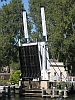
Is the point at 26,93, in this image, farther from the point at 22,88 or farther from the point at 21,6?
the point at 21,6

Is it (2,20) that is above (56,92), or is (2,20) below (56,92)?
above

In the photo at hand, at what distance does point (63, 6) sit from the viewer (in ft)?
162

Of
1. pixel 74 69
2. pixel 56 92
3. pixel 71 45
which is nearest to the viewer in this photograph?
pixel 56 92

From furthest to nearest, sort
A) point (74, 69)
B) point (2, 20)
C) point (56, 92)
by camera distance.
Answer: point (2, 20) < point (74, 69) < point (56, 92)

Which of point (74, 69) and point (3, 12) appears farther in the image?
point (3, 12)

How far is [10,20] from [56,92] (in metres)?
28.7

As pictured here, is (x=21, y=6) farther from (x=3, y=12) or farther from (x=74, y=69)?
(x=74, y=69)

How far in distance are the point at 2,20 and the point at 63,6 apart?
13.8 m

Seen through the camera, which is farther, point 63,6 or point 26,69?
point 63,6

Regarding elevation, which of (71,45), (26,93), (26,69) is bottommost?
(26,93)

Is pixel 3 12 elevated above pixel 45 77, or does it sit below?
above

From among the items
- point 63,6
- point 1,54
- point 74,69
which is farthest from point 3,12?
point 74,69

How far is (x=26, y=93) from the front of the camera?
3425 centimetres

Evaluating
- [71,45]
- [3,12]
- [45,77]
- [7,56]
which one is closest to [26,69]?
[45,77]
